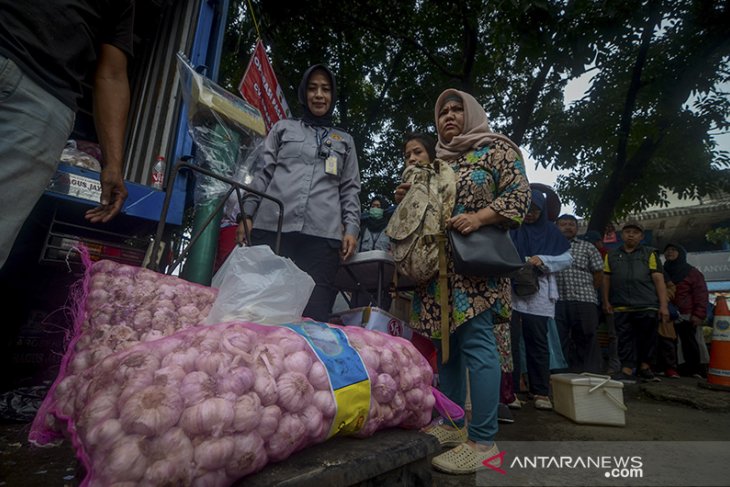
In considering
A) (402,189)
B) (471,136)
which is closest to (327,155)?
(402,189)

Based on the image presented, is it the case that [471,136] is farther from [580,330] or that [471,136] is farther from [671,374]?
[671,374]

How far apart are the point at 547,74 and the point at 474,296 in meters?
7.49

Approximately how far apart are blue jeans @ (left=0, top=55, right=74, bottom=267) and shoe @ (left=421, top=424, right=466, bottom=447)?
1885 millimetres

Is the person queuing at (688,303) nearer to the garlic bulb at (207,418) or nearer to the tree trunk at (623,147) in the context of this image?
the tree trunk at (623,147)

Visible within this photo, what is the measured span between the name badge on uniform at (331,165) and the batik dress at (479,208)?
0.83 metres

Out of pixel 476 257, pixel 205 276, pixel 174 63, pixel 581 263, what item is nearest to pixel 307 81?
pixel 174 63

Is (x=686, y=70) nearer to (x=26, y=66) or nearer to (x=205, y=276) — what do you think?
(x=205, y=276)

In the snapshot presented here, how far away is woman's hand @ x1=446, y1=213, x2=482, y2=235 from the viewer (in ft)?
6.07

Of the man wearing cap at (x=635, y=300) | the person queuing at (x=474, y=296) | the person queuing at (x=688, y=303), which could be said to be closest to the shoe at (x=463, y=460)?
the person queuing at (x=474, y=296)

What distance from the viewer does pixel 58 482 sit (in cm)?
151

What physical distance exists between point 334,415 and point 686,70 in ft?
27.0

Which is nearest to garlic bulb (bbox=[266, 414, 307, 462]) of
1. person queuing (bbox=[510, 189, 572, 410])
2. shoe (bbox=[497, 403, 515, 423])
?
shoe (bbox=[497, 403, 515, 423])

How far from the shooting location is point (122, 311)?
1476 millimetres

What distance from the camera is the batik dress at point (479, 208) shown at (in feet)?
6.12
